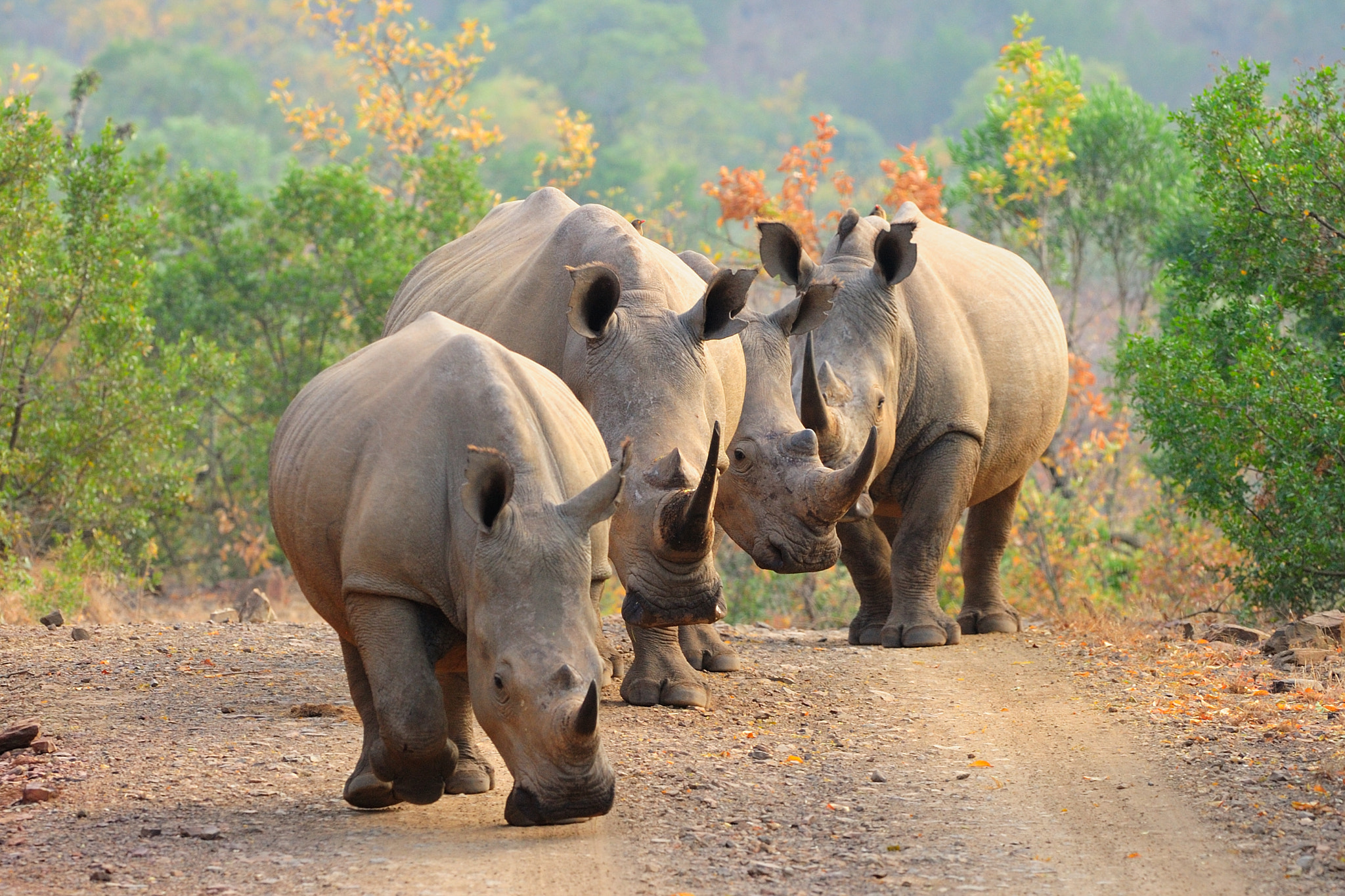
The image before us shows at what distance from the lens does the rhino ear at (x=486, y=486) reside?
17.0 feet

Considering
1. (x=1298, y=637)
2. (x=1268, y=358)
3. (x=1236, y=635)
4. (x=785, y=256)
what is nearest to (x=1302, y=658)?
(x=1298, y=637)

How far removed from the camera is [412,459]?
18.1 feet

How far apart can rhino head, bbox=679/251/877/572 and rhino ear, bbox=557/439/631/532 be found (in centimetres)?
254

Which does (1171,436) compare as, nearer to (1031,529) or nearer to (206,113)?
(1031,529)

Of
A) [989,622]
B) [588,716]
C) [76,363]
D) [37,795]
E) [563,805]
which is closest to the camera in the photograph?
[588,716]

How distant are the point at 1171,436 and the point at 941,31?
6545cm

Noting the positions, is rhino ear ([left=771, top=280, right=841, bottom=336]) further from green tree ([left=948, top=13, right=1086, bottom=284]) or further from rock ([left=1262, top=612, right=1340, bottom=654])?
green tree ([left=948, top=13, right=1086, bottom=284])

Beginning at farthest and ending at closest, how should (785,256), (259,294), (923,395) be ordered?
(259,294) < (923,395) < (785,256)

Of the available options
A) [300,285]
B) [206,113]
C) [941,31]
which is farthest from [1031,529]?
[941,31]

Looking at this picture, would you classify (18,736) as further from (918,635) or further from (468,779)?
(918,635)

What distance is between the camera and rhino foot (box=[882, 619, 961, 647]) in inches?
392

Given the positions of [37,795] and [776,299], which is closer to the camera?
[37,795]

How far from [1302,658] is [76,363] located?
8.83m

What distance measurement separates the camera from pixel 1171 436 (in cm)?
1069
